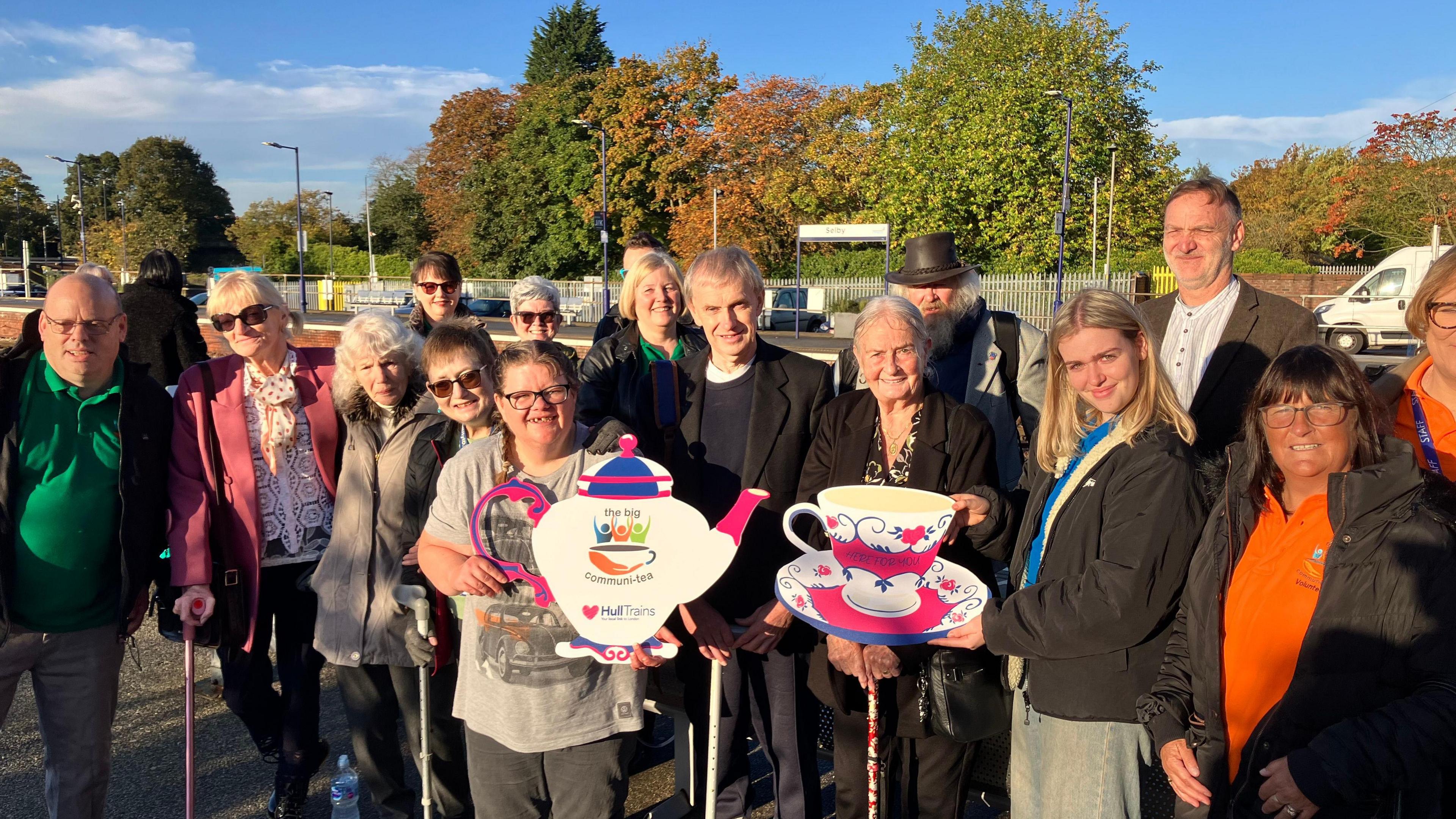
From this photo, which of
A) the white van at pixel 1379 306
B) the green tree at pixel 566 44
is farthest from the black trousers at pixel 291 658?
the green tree at pixel 566 44

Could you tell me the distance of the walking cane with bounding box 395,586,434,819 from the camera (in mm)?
2777

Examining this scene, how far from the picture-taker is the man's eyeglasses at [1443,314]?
2.35m

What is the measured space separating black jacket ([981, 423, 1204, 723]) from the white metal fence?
1357 centimetres

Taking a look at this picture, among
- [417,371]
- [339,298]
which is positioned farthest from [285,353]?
[339,298]

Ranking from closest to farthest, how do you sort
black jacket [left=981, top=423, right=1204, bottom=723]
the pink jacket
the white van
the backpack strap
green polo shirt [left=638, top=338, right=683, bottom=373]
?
black jacket [left=981, top=423, right=1204, bottom=723] → the pink jacket → the backpack strap → green polo shirt [left=638, top=338, right=683, bottom=373] → the white van

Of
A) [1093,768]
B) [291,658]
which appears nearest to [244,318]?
[291,658]

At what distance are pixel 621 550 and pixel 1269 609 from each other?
1465 millimetres

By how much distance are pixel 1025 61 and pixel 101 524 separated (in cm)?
3454

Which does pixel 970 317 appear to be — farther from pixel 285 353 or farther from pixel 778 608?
pixel 285 353

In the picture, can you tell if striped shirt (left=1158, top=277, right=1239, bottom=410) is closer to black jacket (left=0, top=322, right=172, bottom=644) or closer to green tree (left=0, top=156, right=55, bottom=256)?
black jacket (left=0, top=322, right=172, bottom=644)

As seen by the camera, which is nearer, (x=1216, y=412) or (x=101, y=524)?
(x=101, y=524)

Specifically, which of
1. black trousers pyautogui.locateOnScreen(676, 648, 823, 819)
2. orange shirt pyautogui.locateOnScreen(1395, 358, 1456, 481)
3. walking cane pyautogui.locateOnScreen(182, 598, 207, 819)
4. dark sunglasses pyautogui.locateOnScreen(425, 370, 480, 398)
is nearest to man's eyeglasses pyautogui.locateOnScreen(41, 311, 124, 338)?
walking cane pyautogui.locateOnScreen(182, 598, 207, 819)

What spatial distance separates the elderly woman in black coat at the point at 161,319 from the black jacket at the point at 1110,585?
513 centimetres

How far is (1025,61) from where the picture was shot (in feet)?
107
